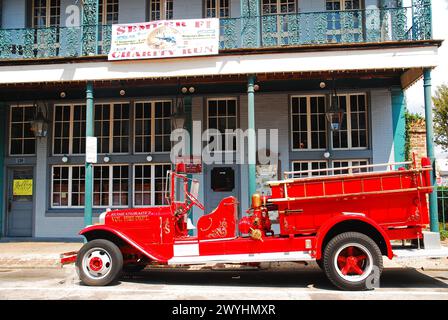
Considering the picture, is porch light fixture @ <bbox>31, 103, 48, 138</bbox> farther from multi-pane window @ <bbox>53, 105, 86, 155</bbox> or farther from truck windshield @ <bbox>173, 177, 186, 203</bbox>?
truck windshield @ <bbox>173, 177, 186, 203</bbox>

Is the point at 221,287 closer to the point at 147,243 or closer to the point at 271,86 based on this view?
the point at 147,243

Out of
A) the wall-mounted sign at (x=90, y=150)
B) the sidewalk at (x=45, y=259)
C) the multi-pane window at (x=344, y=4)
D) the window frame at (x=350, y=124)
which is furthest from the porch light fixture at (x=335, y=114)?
the wall-mounted sign at (x=90, y=150)


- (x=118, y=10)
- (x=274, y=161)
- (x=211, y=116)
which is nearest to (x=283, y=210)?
(x=274, y=161)

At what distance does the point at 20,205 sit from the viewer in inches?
569

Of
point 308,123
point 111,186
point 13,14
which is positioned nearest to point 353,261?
point 308,123

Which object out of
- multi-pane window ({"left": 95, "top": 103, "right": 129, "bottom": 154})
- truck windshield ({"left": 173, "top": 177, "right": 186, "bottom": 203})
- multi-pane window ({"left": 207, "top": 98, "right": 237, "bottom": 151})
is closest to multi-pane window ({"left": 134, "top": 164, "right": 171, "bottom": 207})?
multi-pane window ({"left": 95, "top": 103, "right": 129, "bottom": 154})

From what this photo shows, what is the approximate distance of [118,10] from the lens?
14359 mm

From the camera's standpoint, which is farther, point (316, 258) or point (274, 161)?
point (274, 161)

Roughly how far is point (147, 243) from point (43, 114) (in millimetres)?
8599

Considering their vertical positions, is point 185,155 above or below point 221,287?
above

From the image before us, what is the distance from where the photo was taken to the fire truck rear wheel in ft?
23.3

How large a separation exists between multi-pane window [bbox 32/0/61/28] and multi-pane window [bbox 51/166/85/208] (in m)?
4.81

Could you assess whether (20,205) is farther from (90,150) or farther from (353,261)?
(353,261)

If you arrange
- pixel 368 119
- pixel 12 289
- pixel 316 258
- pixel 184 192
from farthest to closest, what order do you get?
pixel 368 119
pixel 184 192
pixel 12 289
pixel 316 258
